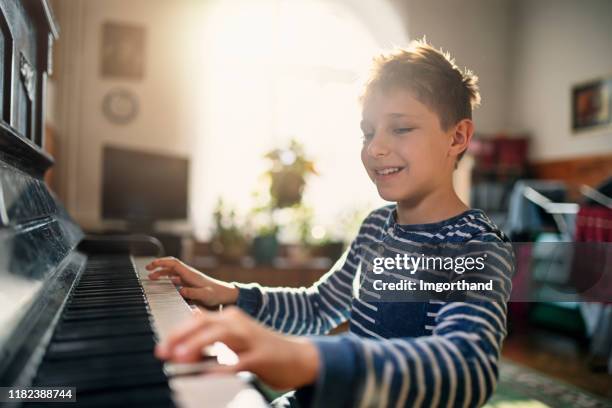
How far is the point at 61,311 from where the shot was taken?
588 mm

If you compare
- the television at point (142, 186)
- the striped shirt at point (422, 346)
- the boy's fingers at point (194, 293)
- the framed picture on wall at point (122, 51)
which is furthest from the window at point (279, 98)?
the striped shirt at point (422, 346)

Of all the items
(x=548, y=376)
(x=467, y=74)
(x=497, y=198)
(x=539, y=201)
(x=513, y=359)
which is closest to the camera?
(x=467, y=74)

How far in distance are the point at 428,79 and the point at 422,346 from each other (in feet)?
1.68

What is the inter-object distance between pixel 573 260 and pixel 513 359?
0.69m

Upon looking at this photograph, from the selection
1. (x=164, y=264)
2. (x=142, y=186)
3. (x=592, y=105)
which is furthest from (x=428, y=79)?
(x=592, y=105)

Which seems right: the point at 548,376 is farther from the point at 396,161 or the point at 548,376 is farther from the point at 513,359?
the point at 396,161

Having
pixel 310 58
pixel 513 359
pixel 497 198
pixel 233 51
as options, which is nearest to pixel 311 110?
pixel 310 58

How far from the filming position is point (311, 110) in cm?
482

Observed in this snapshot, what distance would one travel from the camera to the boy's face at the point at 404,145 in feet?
2.75

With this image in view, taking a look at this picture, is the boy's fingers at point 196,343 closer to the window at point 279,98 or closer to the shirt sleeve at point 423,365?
the shirt sleeve at point 423,365

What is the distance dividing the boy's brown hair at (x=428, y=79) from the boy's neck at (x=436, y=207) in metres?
0.12

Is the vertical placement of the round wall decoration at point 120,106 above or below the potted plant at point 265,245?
above

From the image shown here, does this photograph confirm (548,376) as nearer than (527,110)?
Yes

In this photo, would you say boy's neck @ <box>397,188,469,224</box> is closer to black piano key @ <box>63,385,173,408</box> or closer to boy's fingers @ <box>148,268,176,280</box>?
boy's fingers @ <box>148,268,176,280</box>
